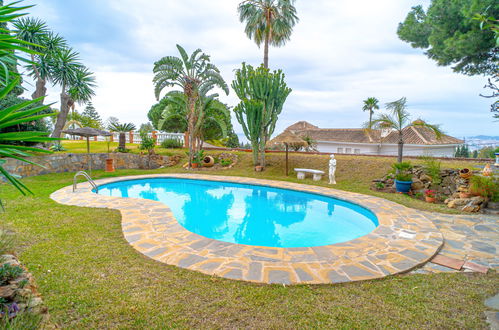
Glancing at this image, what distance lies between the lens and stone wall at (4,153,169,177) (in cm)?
1099

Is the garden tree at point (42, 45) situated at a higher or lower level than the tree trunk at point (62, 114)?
higher

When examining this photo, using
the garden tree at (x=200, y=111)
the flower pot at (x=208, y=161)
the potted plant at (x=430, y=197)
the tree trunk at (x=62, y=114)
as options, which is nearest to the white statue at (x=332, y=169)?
the potted plant at (x=430, y=197)

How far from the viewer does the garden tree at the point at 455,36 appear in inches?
392

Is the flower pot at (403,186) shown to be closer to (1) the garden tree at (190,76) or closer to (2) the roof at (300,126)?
(1) the garden tree at (190,76)

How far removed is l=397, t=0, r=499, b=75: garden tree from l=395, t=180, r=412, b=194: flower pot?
244 inches

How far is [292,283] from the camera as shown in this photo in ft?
10.4

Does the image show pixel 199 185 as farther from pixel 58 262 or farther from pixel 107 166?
pixel 58 262

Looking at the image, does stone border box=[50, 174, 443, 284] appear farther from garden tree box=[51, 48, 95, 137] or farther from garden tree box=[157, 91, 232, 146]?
garden tree box=[51, 48, 95, 137]

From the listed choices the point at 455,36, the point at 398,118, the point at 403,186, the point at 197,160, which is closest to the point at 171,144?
the point at 197,160

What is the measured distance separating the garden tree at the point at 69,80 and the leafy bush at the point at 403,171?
17.6 metres

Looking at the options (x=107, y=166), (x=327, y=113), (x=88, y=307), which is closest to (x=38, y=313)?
(x=88, y=307)

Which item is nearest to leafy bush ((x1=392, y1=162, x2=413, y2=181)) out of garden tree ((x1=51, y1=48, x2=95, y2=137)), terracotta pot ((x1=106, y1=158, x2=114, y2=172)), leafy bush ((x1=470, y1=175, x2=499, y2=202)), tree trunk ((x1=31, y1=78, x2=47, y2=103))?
leafy bush ((x1=470, y1=175, x2=499, y2=202))

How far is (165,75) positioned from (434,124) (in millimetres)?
13074

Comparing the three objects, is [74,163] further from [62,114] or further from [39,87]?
[39,87]
